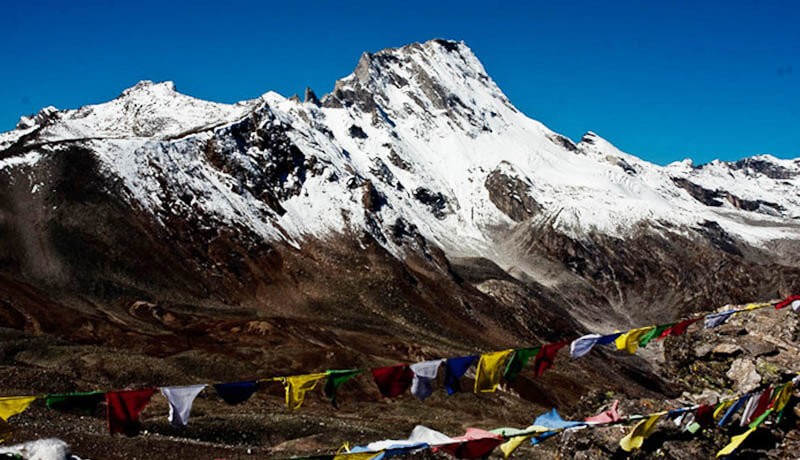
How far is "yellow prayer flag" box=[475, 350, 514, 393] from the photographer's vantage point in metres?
15.3

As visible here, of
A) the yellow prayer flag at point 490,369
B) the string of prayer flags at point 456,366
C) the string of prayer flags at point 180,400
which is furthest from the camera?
the string of prayer flags at point 456,366

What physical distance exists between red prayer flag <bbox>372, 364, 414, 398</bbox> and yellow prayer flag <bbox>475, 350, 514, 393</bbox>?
1584 mm

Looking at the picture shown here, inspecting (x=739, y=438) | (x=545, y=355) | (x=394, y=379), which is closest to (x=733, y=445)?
(x=739, y=438)

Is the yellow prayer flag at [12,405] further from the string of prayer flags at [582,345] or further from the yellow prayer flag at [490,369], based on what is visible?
the string of prayer flags at [582,345]

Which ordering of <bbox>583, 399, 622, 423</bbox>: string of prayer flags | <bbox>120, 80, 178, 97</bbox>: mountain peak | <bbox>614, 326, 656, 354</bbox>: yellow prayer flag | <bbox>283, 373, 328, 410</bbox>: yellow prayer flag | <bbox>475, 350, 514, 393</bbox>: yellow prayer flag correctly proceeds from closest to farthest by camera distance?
<bbox>583, 399, 622, 423</bbox>: string of prayer flags, <bbox>283, 373, 328, 410</bbox>: yellow prayer flag, <bbox>475, 350, 514, 393</bbox>: yellow prayer flag, <bbox>614, 326, 656, 354</bbox>: yellow prayer flag, <bbox>120, 80, 178, 97</bbox>: mountain peak

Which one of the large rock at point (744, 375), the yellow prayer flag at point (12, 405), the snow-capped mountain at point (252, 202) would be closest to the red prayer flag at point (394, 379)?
the yellow prayer flag at point (12, 405)

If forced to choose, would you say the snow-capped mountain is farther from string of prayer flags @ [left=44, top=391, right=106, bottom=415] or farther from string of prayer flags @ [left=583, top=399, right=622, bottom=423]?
string of prayer flags @ [left=583, top=399, right=622, bottom=423]

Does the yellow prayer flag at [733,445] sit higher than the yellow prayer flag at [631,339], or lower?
lower

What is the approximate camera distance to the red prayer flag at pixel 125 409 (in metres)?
13.7

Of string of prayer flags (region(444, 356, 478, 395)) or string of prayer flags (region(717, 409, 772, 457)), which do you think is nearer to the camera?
string of prayer flags (region(717, 409, 772, 457))

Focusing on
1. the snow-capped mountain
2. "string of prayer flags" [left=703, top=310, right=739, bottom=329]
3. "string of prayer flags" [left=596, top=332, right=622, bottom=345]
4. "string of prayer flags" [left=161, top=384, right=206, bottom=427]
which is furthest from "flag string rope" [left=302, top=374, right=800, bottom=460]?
the snow-capped mountain

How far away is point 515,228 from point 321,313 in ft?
368

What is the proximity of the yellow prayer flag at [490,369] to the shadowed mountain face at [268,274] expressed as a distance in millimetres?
6078

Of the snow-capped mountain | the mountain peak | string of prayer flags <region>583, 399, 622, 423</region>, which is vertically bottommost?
string of prayer flags <region>583, 399, 622, 423</region>
